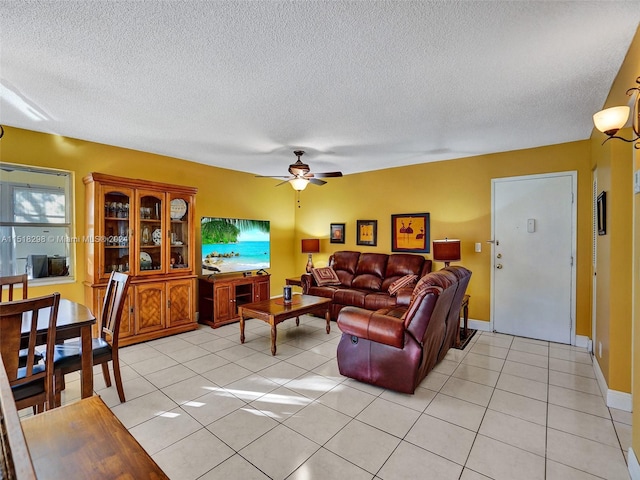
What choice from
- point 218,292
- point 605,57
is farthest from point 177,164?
point 605,57

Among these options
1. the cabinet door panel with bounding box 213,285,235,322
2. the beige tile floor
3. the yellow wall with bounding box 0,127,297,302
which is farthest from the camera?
the cabinet door panel with bounding box 213,285,235,322

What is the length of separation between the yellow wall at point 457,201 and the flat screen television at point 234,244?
127 centimetres

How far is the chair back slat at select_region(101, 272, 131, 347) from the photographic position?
250 centimetres

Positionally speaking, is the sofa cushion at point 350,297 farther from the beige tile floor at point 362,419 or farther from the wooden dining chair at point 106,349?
the wooden dining chair at point 106,349

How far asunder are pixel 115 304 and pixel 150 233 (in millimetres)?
1743

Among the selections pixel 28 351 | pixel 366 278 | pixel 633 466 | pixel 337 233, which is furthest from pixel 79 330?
pixel 337 233

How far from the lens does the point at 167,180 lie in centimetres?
461

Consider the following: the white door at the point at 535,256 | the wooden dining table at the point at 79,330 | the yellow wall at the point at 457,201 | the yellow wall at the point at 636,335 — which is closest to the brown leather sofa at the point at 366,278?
the yellow wall at the point at 457,201

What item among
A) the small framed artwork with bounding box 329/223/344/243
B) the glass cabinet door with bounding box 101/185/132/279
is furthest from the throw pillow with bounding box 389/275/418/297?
the glass cabinet door with bounding box 101/185/132/279

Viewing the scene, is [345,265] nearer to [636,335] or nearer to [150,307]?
[150,307]

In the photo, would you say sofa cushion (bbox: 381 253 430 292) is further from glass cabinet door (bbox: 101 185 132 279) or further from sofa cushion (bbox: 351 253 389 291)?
glass cabinet door (bbox: 101 185 132 279)

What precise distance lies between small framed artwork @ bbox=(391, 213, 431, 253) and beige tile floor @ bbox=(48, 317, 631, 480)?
75.7 inches

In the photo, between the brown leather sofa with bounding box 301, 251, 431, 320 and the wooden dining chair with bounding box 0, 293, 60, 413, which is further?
the brown leather sofa with bounding box 301, 251, 431, 320

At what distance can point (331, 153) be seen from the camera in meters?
4.45
